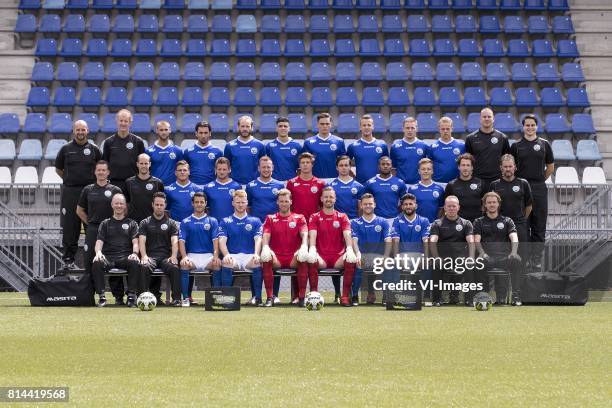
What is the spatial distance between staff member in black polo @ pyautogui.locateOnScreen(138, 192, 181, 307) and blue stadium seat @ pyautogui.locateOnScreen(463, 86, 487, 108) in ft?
33.5

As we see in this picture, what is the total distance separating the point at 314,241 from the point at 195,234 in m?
1.51

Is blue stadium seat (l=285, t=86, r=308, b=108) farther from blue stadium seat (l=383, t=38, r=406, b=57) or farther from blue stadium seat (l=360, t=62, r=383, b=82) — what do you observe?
blue stadium seat (l=383, t=38, r=406, b=57)

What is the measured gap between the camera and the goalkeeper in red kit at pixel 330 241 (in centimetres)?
1100

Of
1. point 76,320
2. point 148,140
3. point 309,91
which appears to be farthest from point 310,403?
point 309,91

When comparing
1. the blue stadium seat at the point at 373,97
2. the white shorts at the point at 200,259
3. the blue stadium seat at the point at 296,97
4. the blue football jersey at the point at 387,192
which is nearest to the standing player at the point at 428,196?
the blue football jersey at the point at 387,192

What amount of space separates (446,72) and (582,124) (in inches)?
123

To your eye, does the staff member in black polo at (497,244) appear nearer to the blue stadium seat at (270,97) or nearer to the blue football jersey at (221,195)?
the blue football jersey at (221,195)

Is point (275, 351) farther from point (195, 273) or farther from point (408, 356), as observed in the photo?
point (195, 273)

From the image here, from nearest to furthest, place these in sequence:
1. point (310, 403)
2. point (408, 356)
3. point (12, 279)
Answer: point (310, 403)
point (408, 356)
point (12, 279)

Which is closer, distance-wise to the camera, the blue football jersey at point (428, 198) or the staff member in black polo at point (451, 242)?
the staff member in black polo at point (451, 242)

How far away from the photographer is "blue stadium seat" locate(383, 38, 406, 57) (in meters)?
20.8

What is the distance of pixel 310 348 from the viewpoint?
641cm

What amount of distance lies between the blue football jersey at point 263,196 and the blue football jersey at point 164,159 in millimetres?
1088

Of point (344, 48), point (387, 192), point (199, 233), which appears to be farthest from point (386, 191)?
point (344, 48)
